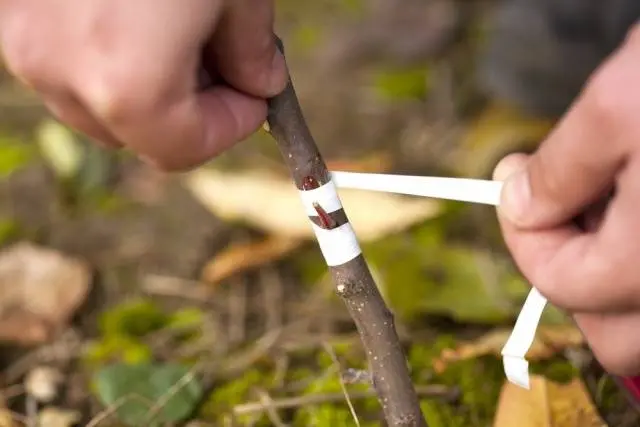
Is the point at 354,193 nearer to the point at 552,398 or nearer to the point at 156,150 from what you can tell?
the point at 552,398

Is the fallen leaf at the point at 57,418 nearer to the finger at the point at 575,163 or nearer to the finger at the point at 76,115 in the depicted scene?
the finger at the point at 76,115

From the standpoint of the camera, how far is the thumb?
424 millimetres

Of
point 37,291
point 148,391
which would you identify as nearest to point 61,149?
point 37,291

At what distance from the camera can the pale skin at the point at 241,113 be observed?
420mm

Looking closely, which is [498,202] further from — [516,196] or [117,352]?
[117,352]

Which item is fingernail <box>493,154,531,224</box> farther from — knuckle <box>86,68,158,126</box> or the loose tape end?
knuckle <box>86,68,158,126</box>

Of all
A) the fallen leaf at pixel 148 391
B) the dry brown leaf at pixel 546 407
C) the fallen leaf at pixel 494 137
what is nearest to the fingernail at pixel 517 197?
the dry brown leaf at pixel 546 407

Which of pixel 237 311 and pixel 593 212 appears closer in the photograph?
pixel 593 212

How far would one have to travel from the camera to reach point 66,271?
954 millimetres

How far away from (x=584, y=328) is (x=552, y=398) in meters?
0.19

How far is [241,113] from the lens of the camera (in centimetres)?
50

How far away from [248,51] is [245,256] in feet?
1.71

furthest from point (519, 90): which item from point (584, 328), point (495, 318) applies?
point (584, 328)

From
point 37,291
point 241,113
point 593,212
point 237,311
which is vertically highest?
point 241,113
